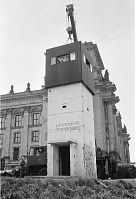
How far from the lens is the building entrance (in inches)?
854

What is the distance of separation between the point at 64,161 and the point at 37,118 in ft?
125

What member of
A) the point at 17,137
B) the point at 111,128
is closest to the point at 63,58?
the point at 111,128

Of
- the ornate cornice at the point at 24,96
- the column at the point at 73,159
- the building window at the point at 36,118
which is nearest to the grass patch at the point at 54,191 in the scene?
the column at the point at 73,159

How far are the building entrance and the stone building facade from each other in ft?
90.9

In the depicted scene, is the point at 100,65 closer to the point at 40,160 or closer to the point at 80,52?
the point at 80,52

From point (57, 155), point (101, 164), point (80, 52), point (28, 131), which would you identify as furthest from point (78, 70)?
point (28, 131)

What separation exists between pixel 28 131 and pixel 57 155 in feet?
123

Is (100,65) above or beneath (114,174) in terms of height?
above

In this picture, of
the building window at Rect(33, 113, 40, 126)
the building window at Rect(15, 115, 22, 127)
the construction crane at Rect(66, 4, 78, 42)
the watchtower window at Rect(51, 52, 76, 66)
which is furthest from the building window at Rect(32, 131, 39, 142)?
the watchtower window at Rect(51, 52, 76, 66)

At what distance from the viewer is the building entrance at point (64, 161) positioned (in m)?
21.7

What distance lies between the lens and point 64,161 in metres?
21.8

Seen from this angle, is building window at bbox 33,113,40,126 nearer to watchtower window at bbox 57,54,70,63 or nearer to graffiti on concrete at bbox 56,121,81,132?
watchtower window at bbox 57,54,70,63

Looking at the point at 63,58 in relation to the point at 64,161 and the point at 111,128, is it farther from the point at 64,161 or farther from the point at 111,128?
the point at 111,128

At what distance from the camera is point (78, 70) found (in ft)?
75.6
